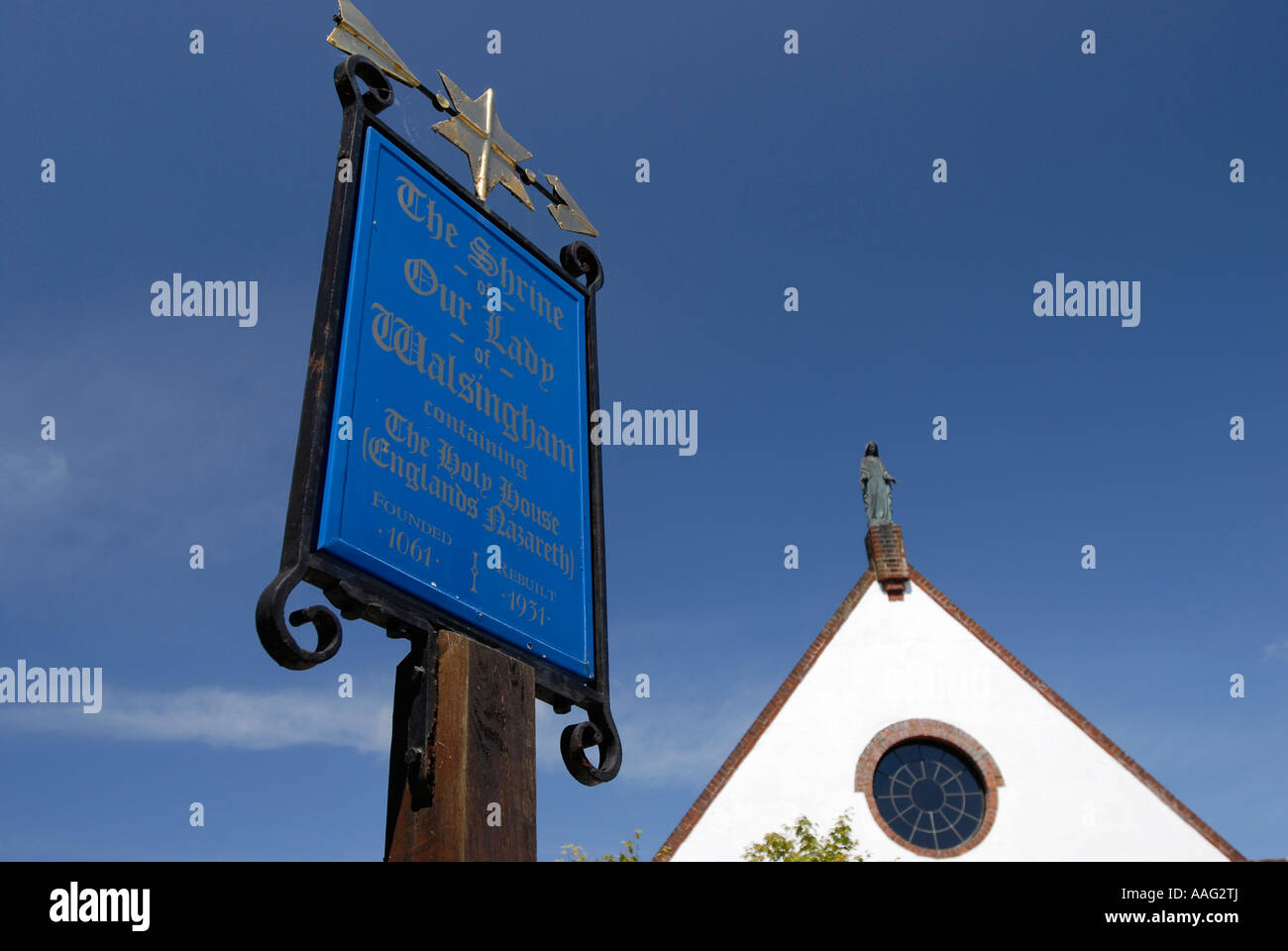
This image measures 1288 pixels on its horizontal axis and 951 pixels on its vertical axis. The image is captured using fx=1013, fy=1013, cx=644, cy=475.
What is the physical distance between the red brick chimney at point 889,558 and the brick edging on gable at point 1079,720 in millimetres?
283

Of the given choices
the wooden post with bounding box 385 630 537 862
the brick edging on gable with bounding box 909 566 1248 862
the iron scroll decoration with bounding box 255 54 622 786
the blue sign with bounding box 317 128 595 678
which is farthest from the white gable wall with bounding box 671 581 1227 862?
the wooden post with bounding box 385 630 537 862

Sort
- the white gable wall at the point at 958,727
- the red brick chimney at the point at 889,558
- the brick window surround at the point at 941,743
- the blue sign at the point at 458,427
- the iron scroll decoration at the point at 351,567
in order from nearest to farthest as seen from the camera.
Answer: the iron scroll decoration at the point at 351,567 → the blue sign at the point at 458,427 → the brick window surround at the point at 941,743 → the white gable wall at the point at 958,727 → the red brick chimney at the point at 889,558

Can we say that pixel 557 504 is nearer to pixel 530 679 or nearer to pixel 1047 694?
pixel 530 679

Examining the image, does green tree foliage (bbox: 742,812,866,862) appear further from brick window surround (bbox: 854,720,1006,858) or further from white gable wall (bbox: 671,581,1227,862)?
brick window surround (bbox: 854,720,1006,858)

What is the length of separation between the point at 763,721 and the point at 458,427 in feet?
45.8

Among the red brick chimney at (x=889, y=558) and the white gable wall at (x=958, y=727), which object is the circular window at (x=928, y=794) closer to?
the white gable wall at (x=958, y=727)

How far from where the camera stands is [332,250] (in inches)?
139

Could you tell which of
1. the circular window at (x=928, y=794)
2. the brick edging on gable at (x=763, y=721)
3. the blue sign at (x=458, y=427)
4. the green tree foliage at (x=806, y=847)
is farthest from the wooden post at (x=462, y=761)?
the circular window at (x=928, y=794)

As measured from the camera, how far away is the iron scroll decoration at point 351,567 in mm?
3029

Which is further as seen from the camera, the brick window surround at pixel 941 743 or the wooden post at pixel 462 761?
the brick window surround at pixel 941 743

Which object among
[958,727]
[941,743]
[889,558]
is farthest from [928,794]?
[889,558]

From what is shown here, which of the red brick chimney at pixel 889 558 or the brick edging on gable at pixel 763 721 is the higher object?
the red brick chimney at pixel 889 558

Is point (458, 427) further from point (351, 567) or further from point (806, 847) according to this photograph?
point (806, 847)
